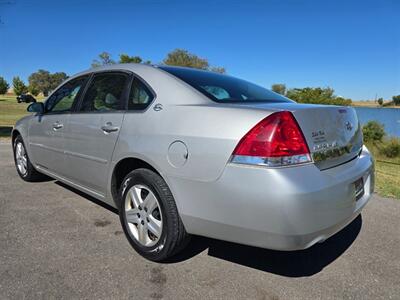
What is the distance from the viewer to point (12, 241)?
3.01 m

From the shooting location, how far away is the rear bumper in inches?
78.4

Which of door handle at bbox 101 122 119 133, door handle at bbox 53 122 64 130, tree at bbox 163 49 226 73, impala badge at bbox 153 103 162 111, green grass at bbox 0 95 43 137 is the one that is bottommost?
green grass at bbox 0 95 43 137

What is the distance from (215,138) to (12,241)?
2.19 metres

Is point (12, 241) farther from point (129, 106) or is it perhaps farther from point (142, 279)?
point (129, 106)

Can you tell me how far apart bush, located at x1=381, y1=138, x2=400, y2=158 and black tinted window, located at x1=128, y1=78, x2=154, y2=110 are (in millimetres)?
19753

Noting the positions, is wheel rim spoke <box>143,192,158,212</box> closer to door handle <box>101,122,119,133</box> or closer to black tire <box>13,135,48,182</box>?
door handle <box>101,122,119,133</box>

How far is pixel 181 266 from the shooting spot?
265 centimetres

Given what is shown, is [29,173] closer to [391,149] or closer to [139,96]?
[139,96]

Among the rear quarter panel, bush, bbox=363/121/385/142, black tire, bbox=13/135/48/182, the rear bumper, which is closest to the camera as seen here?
the rear bumper

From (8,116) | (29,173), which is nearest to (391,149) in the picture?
(29,173)

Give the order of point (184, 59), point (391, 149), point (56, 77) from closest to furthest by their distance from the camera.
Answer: point (391, 149)
point (184, 59)
point (56, 77)

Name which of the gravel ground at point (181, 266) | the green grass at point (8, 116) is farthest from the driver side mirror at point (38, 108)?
the green grass at point (8, 116)

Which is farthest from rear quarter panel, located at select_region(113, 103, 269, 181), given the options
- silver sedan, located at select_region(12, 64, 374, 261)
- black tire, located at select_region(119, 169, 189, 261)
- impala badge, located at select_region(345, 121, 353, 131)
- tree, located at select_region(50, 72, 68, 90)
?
tree, located at select_region(50, 72, 68, 90)

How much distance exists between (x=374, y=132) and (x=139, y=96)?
24045 millimetres
